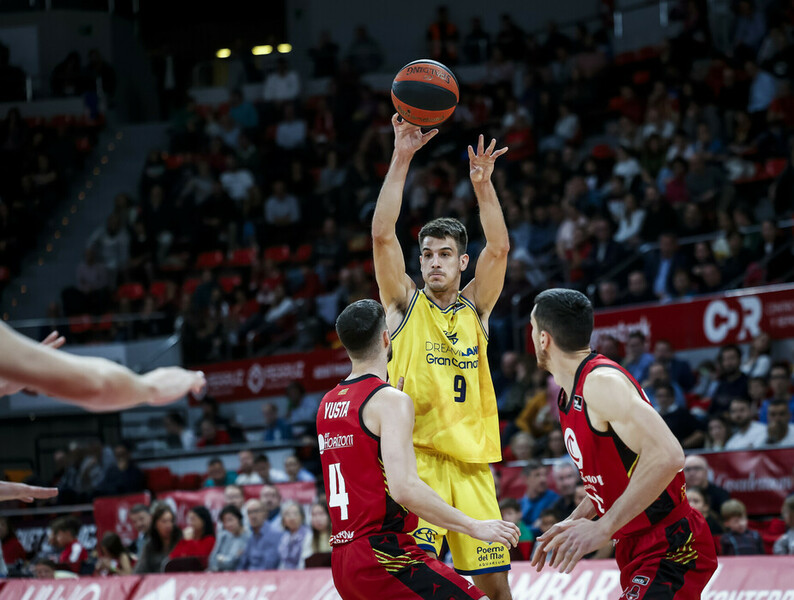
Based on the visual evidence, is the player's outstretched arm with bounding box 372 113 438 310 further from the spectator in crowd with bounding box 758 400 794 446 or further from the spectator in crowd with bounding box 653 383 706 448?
the spectator in crowd with bounding box 758 400 794 446

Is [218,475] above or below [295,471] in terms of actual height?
below

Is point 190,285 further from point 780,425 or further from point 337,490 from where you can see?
point 337,490

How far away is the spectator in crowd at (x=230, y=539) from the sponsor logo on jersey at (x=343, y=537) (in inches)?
226

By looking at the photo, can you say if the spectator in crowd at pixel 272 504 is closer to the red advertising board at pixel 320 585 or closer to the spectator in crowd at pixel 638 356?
the red advertising board at pixel 320 585

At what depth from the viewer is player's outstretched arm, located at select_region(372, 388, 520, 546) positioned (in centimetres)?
452

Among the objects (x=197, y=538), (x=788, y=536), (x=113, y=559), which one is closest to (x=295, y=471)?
(x=197, y=538)

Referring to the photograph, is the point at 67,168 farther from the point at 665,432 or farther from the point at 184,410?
the point at 665,432

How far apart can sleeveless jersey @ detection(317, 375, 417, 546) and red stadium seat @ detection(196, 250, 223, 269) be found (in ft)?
45.2

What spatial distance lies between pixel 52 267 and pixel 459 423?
1612 centimetres

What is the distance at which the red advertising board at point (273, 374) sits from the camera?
14438 millimetres

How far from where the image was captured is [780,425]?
9.55 metres

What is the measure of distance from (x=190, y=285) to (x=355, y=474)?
13622 mm

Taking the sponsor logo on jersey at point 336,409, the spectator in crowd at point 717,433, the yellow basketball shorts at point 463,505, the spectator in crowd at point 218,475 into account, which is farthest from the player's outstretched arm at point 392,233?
the spectator in crowd at point 218,475

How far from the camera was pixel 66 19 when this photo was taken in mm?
22906
